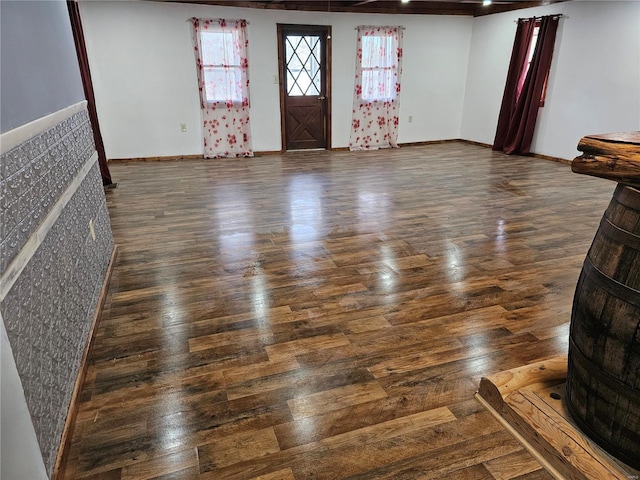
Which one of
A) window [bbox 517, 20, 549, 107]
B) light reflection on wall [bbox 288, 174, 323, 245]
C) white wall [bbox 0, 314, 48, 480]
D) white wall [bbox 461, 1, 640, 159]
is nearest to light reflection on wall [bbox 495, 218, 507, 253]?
light reflection on wall [bbox 288, 174, 323, 245]

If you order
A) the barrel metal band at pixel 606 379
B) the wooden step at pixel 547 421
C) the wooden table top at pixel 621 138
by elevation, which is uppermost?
the wooden table top at pixel 621 138

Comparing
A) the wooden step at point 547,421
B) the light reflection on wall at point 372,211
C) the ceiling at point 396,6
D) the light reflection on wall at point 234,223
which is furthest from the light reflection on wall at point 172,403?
the ceiling at point 396,6

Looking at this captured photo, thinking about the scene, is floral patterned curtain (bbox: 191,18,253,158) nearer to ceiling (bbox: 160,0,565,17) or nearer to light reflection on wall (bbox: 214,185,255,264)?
ceiling (bbox: 160,0,565,17)

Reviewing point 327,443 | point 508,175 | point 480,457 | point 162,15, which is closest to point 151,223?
point 327,443

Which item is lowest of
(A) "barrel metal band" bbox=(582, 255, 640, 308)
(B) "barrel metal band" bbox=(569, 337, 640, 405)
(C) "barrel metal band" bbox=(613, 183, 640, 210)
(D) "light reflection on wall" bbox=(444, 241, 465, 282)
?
(D) "light reflection on wall" bbox=(444, 241, 465, 282)

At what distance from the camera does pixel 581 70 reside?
19.2ft

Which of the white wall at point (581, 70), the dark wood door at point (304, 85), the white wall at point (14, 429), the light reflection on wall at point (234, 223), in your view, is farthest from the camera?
the dark wood door at point (304, 85)

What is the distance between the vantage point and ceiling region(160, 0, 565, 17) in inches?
248

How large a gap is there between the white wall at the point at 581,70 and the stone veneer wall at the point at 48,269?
626 centimetres

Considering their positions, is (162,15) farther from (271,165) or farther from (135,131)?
(271,165)

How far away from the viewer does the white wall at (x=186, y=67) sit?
19.8 ft

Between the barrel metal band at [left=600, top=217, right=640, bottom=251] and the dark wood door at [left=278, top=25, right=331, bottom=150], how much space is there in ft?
20.9

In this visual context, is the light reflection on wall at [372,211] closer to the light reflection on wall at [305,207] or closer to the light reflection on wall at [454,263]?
the light reflection on wall at [305,207]

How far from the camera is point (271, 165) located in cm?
627
